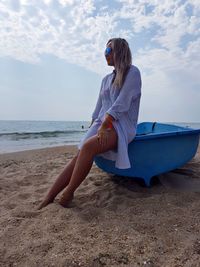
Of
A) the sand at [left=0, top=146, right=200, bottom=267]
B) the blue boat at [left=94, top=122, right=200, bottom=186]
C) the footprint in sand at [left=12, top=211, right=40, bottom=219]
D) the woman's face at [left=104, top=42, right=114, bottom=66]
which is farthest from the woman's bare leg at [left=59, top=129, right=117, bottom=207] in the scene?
the woman's face at [left=104, top=42, right=114, bottom=66]

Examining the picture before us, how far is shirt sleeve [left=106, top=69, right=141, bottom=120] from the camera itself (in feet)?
7.55

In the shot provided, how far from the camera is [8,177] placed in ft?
11.9

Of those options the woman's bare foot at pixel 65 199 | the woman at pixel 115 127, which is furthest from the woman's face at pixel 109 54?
the woman's bare foot at pixel 65 199

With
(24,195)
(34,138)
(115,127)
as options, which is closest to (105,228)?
(115,127)

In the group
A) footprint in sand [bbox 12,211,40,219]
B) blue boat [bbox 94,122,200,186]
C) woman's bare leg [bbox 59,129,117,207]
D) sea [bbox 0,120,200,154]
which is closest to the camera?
footprint in sand [bbox 12,211,40,219]

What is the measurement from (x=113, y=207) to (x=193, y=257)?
0.90 metres

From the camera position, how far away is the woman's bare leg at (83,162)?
2.25 m

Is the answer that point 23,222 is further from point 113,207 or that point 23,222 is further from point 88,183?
point 88,183

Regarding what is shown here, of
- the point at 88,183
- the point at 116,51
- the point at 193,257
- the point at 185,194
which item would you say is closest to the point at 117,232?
the point at 193,257

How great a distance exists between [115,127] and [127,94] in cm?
32

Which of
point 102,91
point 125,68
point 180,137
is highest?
point 125,68

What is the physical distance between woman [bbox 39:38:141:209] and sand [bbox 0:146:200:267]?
0.80 feet

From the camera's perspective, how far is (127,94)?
7.64ft

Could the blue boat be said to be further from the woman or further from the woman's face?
the woman's face
